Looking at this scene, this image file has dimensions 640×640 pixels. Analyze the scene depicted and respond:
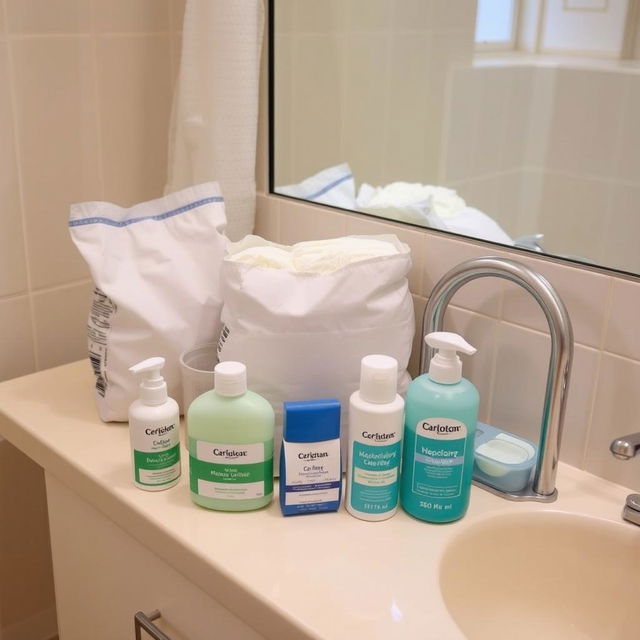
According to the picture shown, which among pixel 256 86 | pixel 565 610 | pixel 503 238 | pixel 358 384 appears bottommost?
pixel 565 610

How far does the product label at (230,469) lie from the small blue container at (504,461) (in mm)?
232

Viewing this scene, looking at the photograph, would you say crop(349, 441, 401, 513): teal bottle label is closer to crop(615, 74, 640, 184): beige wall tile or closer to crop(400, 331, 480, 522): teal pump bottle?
crop(400, 331, 480, 522): teal pump bottle

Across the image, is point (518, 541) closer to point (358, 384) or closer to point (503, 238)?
point (358, 384)

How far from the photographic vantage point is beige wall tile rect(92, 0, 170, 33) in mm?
1067

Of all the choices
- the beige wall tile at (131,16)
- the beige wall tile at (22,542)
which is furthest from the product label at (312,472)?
the beige wall tile at (131,16)

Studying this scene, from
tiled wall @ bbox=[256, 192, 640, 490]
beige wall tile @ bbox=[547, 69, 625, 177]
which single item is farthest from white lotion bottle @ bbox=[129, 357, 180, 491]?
beige wall tile @ bbox=[547, 69, 625, 177]

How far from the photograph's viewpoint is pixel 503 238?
0.99 metres

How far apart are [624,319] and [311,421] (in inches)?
13.2

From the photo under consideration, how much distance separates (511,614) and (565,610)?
6cm

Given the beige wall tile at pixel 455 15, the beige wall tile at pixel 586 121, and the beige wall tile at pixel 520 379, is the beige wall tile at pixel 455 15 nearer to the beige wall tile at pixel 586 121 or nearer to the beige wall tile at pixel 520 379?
the beige wall tile at pixel 586 121

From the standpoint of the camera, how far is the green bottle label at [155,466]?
0.79 metres

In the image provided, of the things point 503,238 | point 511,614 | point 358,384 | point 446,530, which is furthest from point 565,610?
point 503,238

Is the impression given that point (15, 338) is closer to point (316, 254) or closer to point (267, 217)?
point (267, 217)

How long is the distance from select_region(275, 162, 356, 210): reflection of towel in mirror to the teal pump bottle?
42 centimetres
